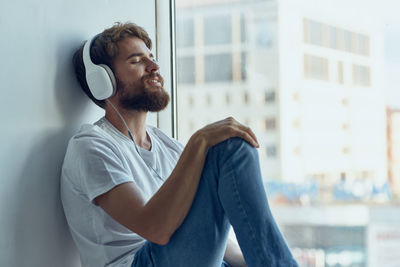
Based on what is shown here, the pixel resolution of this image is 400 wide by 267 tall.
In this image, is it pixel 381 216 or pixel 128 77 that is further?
pixel 381 216

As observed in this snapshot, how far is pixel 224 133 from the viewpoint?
102 centimetres

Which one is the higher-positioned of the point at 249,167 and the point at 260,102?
the point at 260,102

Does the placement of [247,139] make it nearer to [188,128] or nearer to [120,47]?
[120,47]

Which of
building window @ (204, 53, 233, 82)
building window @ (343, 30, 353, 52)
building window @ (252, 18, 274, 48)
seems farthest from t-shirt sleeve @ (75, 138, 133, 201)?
building window @ (343, 30, 353, 52)

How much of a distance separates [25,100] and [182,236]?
1.54 feet

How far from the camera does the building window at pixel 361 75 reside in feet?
6.84

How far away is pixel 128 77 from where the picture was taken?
1.34 metres

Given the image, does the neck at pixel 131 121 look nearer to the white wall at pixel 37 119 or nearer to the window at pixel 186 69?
the white wall at pixel 37 119

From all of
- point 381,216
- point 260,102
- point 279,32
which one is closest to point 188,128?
point 260,102

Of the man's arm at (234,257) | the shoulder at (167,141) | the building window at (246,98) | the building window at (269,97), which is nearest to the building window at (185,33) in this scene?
the building window at (246,98)

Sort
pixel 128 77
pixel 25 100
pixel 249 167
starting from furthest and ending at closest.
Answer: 1. pixel 128 77
2. pixel 25 100
3. pixel 249 167

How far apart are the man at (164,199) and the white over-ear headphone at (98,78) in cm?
1

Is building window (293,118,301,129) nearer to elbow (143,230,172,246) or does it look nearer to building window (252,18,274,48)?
building window (252,18,274,48)

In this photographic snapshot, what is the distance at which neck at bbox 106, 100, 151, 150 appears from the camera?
1336 mm
